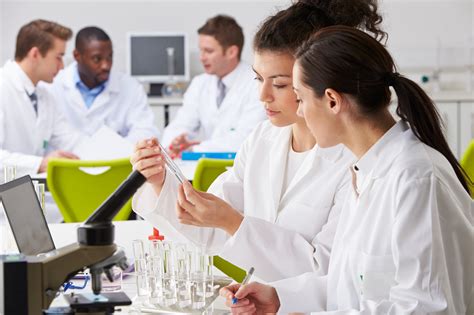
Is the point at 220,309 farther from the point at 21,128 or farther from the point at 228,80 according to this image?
the point at 228,80

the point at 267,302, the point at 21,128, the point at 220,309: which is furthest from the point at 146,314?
the point at 21,128

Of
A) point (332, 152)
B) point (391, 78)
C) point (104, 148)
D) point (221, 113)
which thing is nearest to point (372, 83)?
point (391, 78)

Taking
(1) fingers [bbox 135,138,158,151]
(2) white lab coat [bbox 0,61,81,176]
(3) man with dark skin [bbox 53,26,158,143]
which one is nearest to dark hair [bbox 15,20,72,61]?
(2) white lab coat [bbox 0,61,81,176]

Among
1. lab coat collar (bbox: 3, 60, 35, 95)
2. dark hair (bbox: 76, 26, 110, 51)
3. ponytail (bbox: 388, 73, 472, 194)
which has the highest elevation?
dark hair (bbox: 76, 26, 110, 51)

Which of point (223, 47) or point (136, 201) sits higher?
point (223, 47)

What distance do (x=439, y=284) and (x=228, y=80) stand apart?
12.8ft

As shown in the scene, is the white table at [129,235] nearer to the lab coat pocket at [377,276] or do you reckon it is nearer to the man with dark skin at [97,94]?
the lab coat pocket at [377,276]

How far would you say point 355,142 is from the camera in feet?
5.33

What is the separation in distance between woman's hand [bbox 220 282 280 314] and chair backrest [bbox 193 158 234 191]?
Answer: 4.61ft

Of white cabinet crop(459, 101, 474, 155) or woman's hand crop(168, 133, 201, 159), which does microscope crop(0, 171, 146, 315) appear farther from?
white cabinet crop(459, 101, 474, 155)

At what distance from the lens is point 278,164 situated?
217 cm

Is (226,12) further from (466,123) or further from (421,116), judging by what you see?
(421,116)

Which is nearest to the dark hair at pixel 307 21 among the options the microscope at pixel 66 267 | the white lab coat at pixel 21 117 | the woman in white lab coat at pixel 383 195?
the woman in white lab coat at pixel 383 195

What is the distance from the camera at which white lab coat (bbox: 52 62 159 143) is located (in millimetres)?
5422
